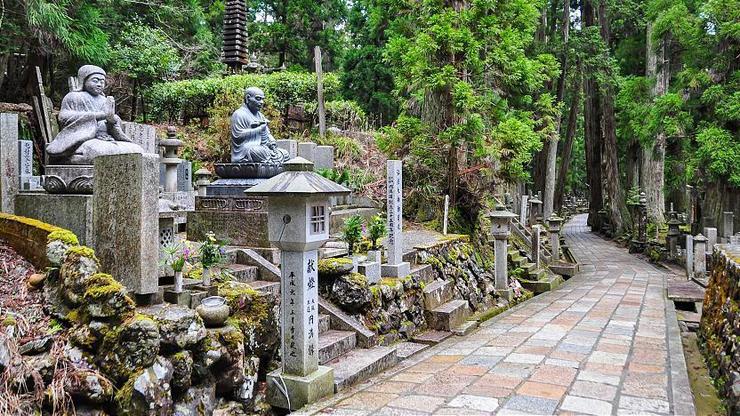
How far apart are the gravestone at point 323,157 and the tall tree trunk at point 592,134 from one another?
53.2 feet

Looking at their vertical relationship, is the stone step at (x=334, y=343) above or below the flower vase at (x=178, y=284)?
below

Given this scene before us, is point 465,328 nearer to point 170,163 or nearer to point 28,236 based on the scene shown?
point 28,236

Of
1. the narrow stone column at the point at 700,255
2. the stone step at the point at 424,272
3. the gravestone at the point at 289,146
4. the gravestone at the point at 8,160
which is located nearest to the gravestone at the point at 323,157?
the gravestone at the point at 289,146

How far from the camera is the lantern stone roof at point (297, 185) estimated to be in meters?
4.67

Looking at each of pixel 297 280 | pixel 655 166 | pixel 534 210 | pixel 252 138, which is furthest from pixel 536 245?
pixel 655 166

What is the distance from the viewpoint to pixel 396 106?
21.1 m

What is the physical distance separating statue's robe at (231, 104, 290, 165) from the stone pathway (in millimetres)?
3956

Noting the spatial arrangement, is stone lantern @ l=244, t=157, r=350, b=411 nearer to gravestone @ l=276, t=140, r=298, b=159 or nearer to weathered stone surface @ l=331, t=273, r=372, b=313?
weathered stone surface @ l=331, t=273, r=372, b=313

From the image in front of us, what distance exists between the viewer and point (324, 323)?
A: 6355 millimetres

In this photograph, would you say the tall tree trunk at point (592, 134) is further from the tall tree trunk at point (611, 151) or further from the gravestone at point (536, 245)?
the gravestone at point (536, 245)

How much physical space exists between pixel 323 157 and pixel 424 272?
5310 millimetres

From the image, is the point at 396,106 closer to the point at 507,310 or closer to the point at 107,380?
the point at 507,310

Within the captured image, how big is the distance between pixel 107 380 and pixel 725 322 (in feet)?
21.5

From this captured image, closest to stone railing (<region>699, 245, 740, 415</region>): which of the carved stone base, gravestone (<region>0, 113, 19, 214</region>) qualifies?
the carved stone base
